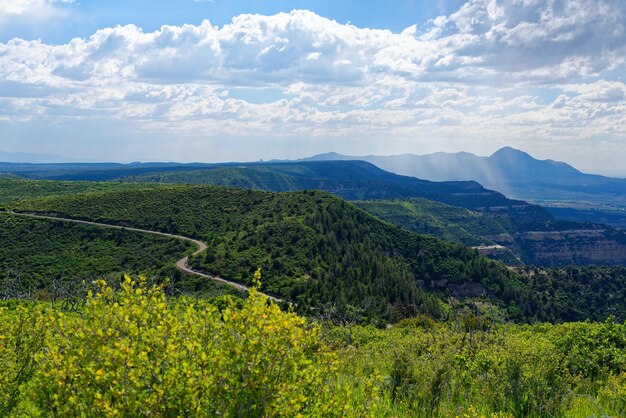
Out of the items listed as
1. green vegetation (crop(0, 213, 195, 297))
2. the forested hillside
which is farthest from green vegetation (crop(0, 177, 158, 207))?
green vegetation (crop(0, 213, 195, 297))

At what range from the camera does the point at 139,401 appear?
18.9 ft

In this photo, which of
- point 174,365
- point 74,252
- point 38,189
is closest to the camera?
point 174,365

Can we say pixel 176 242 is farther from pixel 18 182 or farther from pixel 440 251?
A: pixel 18 182

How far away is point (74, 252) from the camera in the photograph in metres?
95.0

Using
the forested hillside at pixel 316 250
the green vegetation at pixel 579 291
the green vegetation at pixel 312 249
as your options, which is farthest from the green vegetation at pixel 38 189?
the green vegetation at pixel 579 291

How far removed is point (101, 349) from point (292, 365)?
264 cm

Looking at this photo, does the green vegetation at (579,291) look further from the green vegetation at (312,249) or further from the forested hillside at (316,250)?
the green vegetation at (312,249)

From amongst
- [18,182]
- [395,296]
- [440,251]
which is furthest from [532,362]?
[18,182]

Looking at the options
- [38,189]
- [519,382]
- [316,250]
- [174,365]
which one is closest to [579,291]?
[316,250]

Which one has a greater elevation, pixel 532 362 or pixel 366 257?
pixel 532 362

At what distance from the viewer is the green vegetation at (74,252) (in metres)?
83.4

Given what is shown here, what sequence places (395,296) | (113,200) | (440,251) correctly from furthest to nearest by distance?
(440,251) → (113,200) → (395,296)

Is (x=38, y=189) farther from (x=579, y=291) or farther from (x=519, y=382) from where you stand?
(x=519, y=382)

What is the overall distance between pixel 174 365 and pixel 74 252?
10170 centimetres
